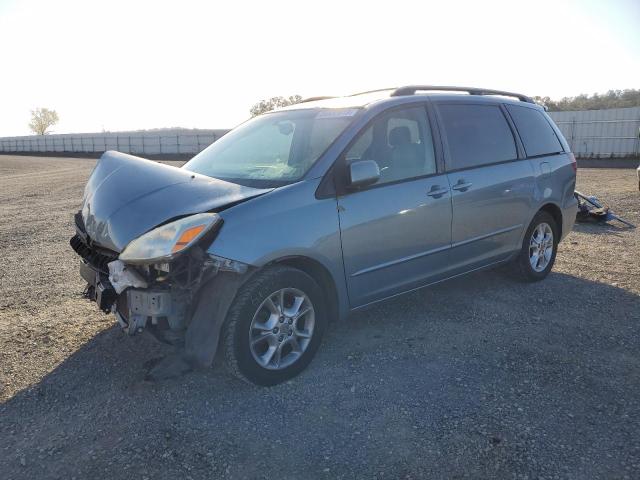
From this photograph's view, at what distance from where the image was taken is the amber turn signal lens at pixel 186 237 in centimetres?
285

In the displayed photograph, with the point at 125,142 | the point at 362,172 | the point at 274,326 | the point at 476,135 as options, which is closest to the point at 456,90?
the point at 476,135

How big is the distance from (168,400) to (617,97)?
59741mm

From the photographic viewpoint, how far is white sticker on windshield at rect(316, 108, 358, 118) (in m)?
3.77

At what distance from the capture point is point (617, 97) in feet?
169

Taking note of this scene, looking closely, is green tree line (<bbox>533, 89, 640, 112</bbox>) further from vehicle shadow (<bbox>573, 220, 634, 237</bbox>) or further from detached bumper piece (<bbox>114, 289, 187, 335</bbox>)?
detached bumper piece (<bbox>114, 289, 187, 335</bbox>)

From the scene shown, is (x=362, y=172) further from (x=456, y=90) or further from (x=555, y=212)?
(x=555, y=212)

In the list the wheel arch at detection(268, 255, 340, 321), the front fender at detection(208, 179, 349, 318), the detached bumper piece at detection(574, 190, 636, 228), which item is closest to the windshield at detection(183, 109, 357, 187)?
the front fender at detection(208, 179, 349, 318)

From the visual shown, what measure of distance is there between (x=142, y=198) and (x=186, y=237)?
0.61 meters

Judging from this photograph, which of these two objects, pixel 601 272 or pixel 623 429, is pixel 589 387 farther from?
pixel 601 272

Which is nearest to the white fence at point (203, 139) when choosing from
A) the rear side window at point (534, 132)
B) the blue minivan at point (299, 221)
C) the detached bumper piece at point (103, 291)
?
the rear side window at point (534, 132)

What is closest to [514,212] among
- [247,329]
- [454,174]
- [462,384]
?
[454,174]

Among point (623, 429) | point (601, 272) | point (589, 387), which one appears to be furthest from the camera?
point (601, 272)

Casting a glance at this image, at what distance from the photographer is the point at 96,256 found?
337 centimetres

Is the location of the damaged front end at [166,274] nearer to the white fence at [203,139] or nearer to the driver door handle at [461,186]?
the driver door handle at [461,186]
